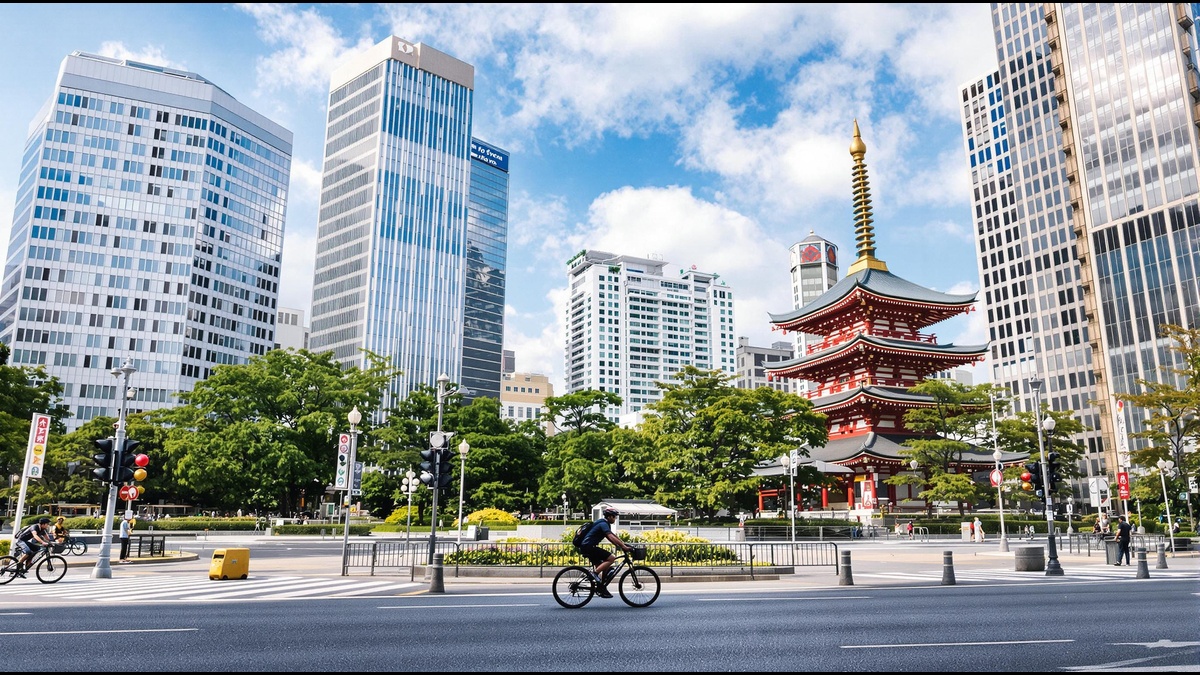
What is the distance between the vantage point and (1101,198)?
89.0m

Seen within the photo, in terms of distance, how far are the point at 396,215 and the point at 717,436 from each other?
100 meters

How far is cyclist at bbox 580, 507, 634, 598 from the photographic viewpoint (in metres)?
13.1

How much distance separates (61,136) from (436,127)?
57566mm

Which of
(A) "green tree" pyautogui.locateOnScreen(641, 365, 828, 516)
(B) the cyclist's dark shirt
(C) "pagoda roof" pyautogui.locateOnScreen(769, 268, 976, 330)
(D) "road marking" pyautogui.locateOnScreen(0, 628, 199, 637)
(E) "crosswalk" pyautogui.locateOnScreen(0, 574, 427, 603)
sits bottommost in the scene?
(E) "crosswalk" pyautogui.locateOnScreen(0, 574, 427, 603)

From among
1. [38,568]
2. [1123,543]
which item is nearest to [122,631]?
[38,568]

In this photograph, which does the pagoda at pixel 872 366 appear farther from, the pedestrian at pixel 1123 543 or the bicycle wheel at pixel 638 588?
the bicycle wheel at pixel 638 588

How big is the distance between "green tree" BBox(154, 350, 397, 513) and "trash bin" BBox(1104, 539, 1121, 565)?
46022 mm

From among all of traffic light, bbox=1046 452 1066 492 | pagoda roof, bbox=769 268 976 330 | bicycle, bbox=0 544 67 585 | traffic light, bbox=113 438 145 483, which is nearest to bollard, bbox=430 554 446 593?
bicycle, bbox=0 544 67 585

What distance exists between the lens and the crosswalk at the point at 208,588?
16.5 meters

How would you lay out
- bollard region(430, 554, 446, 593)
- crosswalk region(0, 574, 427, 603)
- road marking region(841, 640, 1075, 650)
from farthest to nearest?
bollard region(430, 554, 446, 593), crosswalk region(0, 574, 427, 603), road marking region(841, 640, 1075, 650)

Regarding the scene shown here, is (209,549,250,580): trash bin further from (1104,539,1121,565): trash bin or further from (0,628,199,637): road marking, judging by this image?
(1104,539,1121,565): trash bin

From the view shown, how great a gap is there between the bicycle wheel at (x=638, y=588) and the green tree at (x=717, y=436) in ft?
110

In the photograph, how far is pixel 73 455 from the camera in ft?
202

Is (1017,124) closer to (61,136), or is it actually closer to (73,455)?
(73,455)
